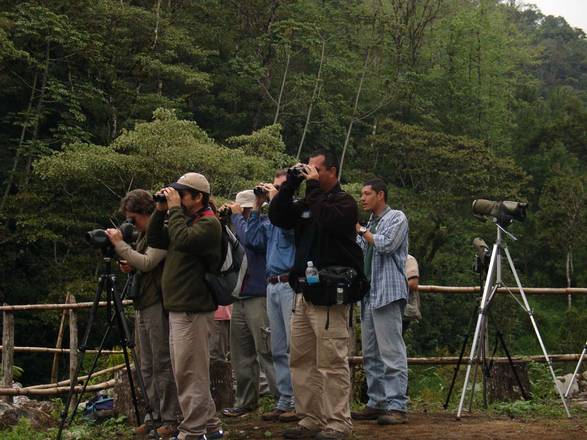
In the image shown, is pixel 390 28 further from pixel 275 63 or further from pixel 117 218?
pixel 117 218

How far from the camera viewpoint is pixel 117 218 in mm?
21453

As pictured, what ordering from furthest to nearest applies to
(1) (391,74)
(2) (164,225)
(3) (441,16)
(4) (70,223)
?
1. (3) (441,16)
2. (1) (391,74)
3. (4) (70,223)
4. (2) (164,225)

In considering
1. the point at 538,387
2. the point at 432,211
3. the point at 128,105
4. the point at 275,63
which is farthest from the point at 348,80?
the point at 538,387

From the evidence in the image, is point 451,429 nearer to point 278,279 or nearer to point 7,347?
point 278,279

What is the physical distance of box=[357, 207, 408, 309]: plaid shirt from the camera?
19.7 feet

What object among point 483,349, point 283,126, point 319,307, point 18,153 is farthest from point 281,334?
point 283,126

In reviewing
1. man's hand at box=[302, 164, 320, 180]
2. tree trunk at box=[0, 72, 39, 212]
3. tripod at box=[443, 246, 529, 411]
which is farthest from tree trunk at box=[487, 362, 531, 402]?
tree trunk at box=[0, 72, 39, 212]

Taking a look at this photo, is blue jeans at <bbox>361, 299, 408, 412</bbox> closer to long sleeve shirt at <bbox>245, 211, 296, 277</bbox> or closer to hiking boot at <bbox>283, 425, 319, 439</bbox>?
long sleeve shirt at <bbox>245, 211, 296, 277</bbox>

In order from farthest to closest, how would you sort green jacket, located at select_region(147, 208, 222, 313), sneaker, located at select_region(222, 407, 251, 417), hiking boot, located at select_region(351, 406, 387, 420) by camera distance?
sneaker, located at select_region(222, 407, 251, 417) → hiking boot, located at select_region(351, 406, 387, 420) → green jacket, located at select_region(147, 208, 222, 313)

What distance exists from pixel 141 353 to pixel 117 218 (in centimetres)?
1607

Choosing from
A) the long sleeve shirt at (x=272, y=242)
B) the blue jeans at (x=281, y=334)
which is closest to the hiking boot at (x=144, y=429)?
the blue jeans at (x=281, y=334)

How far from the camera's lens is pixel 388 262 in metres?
6.12

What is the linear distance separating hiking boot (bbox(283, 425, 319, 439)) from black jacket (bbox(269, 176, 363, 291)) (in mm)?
850

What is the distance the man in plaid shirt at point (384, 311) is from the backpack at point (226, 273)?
2.69ft
